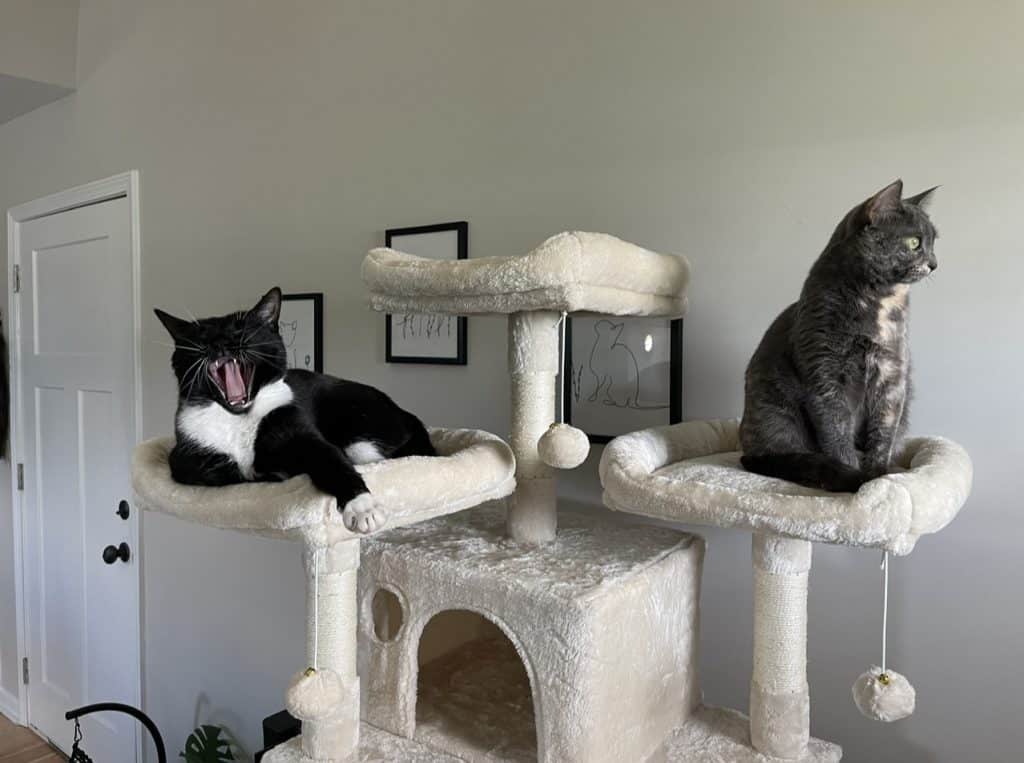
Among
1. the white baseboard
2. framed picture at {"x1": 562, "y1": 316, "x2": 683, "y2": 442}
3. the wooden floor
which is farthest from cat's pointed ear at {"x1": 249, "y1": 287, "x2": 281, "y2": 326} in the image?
the white baseboard

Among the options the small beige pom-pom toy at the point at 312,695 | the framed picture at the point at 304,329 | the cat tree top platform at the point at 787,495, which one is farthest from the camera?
the framed picture at the point at 304,329

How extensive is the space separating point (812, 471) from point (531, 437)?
40 cm

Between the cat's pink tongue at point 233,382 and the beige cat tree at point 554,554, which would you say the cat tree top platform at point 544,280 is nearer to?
the beige cat tree at point 554,554

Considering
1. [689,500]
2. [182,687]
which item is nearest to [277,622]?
[182,687]

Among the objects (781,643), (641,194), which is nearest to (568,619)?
(781,643)

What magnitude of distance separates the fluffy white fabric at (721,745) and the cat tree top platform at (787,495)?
0.35m

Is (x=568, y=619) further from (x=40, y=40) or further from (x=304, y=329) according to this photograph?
(x=40, y=40)

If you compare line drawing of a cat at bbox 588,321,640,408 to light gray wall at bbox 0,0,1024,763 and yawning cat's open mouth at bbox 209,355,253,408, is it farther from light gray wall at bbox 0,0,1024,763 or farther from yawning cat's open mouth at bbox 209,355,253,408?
yawning cat's open mouth at bbox 209,355,253,408

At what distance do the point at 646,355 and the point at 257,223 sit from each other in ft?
3.64

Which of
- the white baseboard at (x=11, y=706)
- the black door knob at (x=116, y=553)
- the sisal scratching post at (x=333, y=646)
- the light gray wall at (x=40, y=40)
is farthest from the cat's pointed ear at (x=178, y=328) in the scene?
the white baseboard at (x=11, y=706)

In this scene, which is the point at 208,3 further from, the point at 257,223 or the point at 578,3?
the point at 578,3

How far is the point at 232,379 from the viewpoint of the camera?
867 mm

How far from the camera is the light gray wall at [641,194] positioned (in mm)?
1034

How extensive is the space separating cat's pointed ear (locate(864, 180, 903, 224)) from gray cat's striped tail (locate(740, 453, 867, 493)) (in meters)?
0.26
